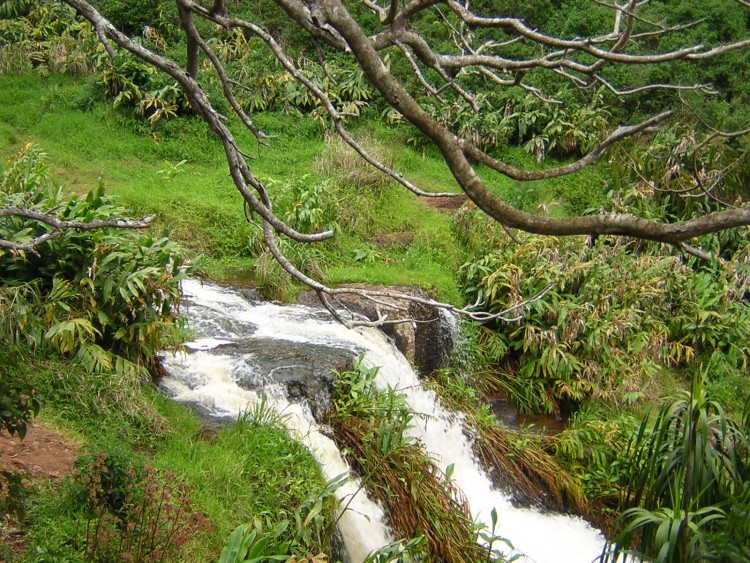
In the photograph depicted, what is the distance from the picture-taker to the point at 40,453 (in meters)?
5.82

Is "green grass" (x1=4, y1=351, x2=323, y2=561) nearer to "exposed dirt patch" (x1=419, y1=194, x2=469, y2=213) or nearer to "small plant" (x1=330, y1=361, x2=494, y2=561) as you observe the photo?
"small plant" (x1=330, y1=361, x2=494, y2=561)

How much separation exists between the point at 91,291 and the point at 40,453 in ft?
4.95

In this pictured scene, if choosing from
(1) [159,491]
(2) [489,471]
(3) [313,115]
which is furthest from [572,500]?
(3) [313,115]

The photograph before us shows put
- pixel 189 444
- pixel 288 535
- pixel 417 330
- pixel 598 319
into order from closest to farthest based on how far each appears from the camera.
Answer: pixel 288 535
pixel 189 444
pixel 417 330
pixel 598 319

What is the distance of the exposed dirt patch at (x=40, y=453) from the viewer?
5.60 metres

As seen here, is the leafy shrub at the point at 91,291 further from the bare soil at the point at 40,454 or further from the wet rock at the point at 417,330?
the wet rock at the point at 417,330

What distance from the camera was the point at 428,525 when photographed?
273 inches

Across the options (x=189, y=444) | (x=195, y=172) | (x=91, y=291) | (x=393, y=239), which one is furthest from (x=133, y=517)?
(x=195, y=172)

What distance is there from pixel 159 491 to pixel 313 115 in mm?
10690

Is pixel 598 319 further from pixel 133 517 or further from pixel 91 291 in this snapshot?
pixel 133 517

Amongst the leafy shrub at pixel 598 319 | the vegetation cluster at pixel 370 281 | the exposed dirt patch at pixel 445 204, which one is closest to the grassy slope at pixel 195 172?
the vegetation cluster at pixel 370 281

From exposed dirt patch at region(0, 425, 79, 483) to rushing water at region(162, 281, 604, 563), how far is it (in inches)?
54.5

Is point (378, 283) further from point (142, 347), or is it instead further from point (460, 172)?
point (460, 172)

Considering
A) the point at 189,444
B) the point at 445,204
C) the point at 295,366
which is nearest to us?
the point at 189,444
